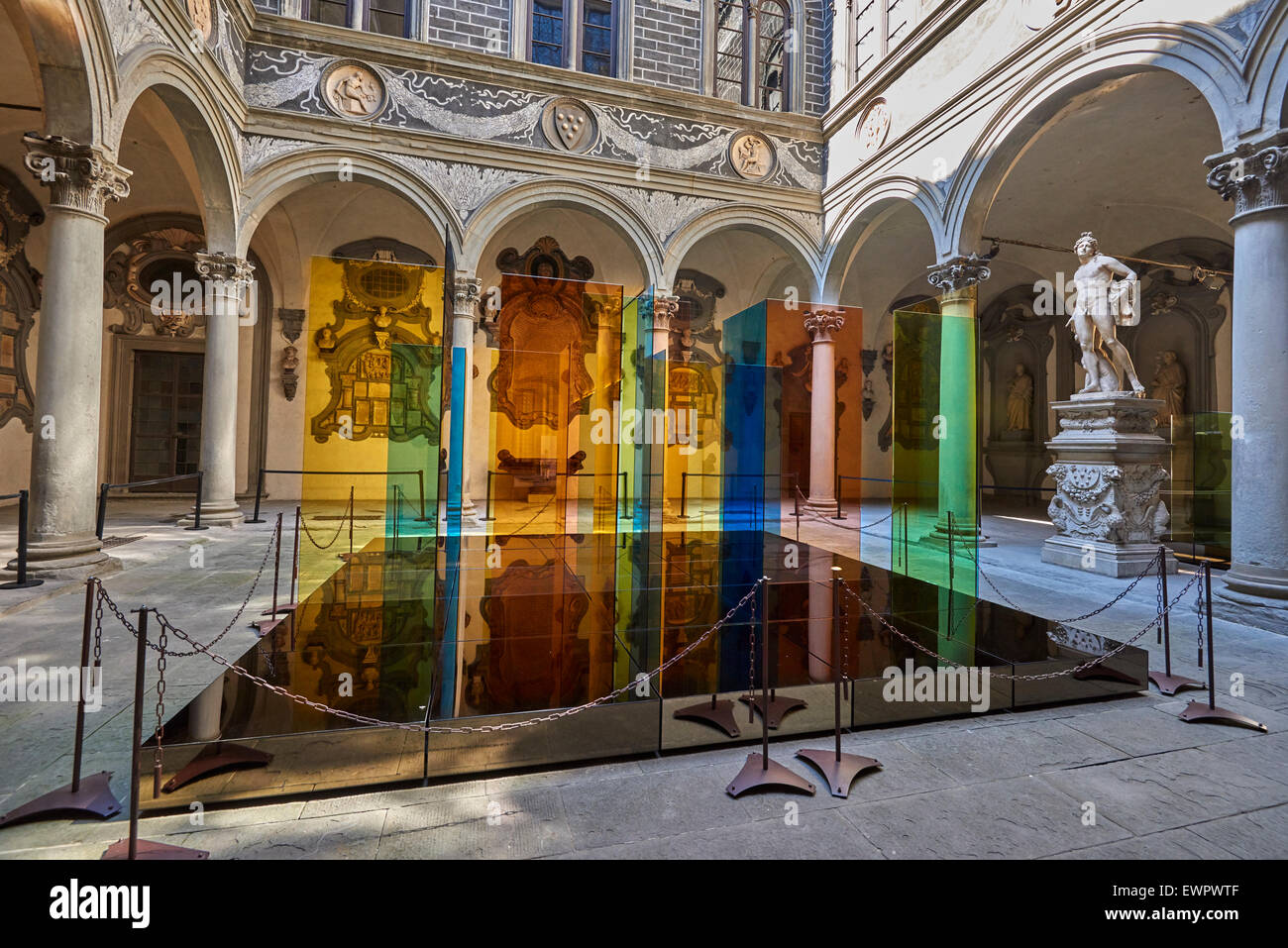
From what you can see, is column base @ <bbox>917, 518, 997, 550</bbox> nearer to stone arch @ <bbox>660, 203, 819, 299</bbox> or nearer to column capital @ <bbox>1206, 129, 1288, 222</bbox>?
column capital @ <bbox>1206, 129, 1288, 222</bbox>

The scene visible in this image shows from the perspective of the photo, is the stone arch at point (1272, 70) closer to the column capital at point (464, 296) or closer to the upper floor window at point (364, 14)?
the column capital at point (464, 296)

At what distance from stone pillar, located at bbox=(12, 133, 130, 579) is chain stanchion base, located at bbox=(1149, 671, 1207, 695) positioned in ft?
26.8

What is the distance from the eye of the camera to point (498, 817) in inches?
92.2

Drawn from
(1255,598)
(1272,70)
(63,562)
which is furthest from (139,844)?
(1272,70)

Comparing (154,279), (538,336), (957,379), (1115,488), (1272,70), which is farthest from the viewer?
(538,336)

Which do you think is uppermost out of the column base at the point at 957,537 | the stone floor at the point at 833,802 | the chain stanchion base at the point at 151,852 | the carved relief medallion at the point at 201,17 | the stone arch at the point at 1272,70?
the carved relief medallion at the point at 201,17

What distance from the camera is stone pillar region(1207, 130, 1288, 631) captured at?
17.4 ft

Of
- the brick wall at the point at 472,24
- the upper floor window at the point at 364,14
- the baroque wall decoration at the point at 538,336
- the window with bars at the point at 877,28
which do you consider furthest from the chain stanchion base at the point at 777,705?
the upper floor window at the point at 364,14

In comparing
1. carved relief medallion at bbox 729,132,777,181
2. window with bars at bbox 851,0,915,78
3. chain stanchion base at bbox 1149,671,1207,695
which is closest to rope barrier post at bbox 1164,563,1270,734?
chain stanchion base at bbox 1149,671,1207,695

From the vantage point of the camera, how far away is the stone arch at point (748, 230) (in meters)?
11.2

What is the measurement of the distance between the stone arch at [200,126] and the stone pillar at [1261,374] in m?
10.1

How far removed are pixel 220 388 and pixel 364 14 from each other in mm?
6230

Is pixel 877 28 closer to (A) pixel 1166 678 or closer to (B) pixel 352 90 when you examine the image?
(B) pixel 352 90

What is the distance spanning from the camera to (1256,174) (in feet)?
17.7
